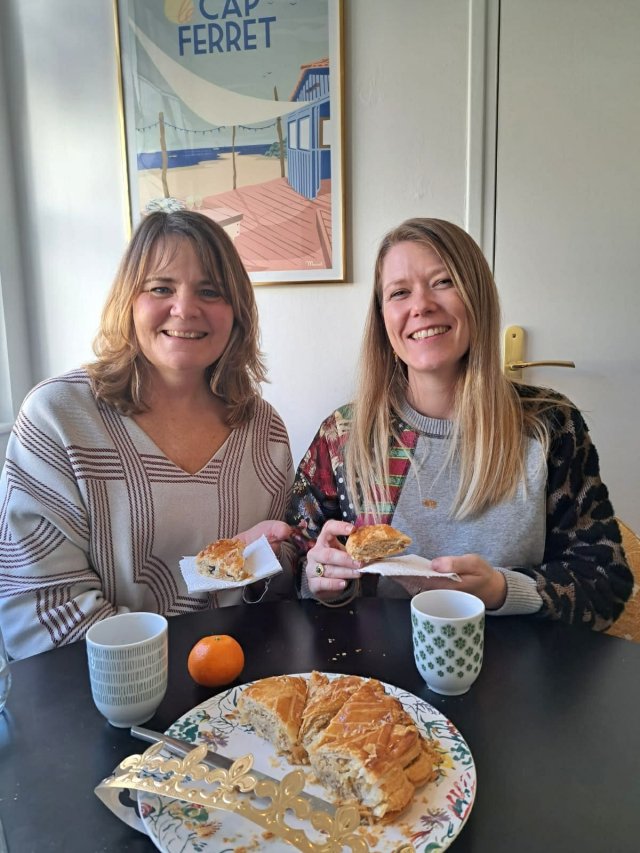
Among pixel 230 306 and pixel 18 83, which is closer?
pixel 230 306

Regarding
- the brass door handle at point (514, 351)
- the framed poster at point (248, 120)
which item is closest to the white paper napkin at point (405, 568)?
the brass door handle at point (514, 351)

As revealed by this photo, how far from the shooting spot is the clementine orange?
91cm

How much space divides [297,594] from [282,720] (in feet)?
2.10

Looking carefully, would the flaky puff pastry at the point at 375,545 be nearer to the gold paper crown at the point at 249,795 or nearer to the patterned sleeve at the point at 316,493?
the patterned sleeve at the point at 316,493

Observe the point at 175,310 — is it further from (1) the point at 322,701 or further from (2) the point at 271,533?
(1) the point at 322,701

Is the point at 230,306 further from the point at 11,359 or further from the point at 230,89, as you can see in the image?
the point at 11,359

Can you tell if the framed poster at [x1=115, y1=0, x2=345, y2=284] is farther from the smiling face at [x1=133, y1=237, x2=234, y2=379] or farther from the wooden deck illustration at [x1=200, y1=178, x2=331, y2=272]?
the smiling face at [x1=133, y1=237, x2=234, y2=379]

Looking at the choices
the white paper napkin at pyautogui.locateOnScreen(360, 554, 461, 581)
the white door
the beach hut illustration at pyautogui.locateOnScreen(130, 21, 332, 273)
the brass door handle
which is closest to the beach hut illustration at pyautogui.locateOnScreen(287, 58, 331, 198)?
the beach hut illustration at pyautogui.locateOnScreen(130, 21, 332, 273)

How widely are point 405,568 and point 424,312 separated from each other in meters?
0.61

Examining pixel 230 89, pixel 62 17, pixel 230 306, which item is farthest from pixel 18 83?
pixel 230 306

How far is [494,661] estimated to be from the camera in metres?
0.97

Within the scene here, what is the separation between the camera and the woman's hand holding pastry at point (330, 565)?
3.92 ft

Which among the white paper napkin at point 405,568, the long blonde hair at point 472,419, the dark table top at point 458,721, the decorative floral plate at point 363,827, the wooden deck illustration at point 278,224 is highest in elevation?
the wooden deck illustration at point 278,224

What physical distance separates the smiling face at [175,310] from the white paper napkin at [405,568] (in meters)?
0.68
